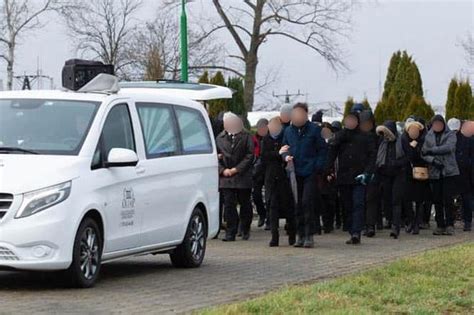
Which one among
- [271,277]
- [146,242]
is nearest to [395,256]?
[271,277]

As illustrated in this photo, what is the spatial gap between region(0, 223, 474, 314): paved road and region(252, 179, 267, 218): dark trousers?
95.0 inches

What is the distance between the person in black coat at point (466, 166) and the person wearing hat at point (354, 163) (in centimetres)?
373

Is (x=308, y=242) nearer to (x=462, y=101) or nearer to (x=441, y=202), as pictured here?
(x=441, y=202)

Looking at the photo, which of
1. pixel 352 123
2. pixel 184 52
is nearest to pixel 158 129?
pixel 352 123

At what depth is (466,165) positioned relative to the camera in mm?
20531

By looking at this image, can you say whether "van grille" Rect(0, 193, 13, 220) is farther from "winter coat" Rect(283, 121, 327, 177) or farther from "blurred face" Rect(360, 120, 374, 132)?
"blurred face" Rect(360, 120, 374, 132)

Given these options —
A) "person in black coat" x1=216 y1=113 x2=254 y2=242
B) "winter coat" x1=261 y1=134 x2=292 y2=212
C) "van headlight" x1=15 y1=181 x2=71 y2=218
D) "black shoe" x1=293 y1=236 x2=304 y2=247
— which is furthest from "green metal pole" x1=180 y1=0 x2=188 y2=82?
"van headlight" x1=15 y1=181 x2=71 y2=218

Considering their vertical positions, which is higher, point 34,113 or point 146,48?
point 146,48

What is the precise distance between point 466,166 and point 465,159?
0.14 m

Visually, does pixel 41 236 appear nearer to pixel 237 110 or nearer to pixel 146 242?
pixel 146 242

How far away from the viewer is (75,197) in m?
10.7

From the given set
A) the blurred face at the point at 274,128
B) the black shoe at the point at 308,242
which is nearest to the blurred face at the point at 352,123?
the blurred face at the point at 274,128

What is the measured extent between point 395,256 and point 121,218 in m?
4.90

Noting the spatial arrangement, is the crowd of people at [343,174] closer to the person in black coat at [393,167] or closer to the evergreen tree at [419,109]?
the person in black coat at [393,167]
